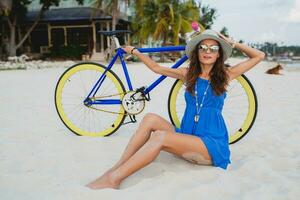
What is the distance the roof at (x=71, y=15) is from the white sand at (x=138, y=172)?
2023 centimetres

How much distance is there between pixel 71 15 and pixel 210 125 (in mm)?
23930

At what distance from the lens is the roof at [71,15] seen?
945 inches

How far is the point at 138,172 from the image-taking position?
9.18 ft

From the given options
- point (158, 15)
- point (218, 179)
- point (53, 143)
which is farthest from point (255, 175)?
point (158, 15)

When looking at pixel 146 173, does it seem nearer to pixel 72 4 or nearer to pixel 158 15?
pixel 158 15

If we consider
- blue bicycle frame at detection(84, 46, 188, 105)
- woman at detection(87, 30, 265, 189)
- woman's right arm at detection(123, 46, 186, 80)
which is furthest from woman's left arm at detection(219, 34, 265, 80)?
blue bicycle frame at detection(84, 46, 188, 105)

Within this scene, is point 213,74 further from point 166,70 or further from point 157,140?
point 157,140

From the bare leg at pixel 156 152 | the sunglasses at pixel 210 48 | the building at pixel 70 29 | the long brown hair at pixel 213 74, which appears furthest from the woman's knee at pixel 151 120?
the building at pixel 70 29

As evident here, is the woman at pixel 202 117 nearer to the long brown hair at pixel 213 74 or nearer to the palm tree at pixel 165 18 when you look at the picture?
the long brown hair at pixel 213 74

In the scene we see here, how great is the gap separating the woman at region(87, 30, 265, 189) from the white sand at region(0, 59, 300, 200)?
18cm

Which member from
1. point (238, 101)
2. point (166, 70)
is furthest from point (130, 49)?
point (238, 101)

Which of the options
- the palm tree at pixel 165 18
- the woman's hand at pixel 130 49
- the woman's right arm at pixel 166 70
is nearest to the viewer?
the woman's right arm at pixel 166 70

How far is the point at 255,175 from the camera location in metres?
2.75

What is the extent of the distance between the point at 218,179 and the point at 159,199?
52 cm
